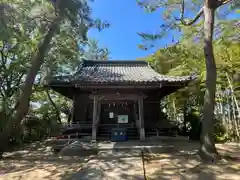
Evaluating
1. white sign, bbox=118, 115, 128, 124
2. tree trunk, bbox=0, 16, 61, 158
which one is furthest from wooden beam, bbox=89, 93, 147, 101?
tree trunk, bbox=0, 16, 61, 158

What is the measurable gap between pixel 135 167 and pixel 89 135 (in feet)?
15.1

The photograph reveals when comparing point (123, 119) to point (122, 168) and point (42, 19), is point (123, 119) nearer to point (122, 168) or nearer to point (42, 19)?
point (122, 168)

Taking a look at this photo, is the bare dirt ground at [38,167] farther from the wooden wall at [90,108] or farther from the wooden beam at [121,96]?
the wooden wall at [90,108]

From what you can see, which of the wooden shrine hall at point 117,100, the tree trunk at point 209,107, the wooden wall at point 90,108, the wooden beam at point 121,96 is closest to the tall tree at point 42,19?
the wooden shrine hall at point 117,100

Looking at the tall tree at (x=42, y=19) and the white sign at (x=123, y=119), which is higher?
the tall tree at (x=42, y=19)

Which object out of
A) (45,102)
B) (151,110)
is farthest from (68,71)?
(151,110)

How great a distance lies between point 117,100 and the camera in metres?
9.81

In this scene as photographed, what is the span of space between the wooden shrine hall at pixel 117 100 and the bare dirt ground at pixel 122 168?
259 centimetres

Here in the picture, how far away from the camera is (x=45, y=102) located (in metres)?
16.6

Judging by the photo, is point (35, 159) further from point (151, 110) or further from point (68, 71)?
point (68, 71)

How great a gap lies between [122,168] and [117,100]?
5073mm

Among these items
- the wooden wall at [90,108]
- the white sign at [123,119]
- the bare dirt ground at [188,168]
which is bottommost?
the bare dirt ground at [188,168]

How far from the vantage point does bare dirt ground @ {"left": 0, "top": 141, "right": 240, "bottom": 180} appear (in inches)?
173

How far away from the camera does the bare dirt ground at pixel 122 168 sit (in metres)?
4.40
